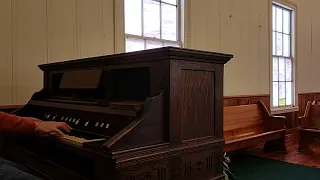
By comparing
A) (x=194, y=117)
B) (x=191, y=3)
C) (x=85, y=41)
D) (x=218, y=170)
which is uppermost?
(x=191, y=3)

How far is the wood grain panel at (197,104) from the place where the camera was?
6.26ft

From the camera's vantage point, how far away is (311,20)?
6.86m

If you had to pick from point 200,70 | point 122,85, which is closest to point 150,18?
point 122,85

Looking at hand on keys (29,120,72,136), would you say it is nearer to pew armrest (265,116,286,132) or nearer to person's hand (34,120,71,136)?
person's hand (34,120,71,136)

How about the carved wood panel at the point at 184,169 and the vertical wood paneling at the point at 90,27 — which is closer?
the carved wood panel at the point at 184,169

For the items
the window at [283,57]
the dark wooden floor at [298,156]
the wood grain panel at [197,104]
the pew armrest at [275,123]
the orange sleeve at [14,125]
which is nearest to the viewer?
the orange sleeve at [14,125]

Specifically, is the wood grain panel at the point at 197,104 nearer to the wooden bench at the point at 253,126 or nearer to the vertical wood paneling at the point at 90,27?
the vertical wood paneling at the point at 90,27

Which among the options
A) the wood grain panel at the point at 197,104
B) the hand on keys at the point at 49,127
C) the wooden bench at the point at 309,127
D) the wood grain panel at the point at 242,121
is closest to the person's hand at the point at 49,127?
the hand on keys at the point at 49,127

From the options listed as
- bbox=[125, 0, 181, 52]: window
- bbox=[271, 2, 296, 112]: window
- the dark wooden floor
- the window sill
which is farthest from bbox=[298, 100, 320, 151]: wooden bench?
bbox=[125, 0, 181, 52]: window

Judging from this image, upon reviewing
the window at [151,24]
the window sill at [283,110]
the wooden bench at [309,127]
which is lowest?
the wooden bench at [309,127]

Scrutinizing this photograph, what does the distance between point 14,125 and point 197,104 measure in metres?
1.06

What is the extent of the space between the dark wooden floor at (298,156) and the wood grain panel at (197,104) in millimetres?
2814

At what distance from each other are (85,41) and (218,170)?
1.96 meters

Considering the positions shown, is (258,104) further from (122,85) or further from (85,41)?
(122,85)
